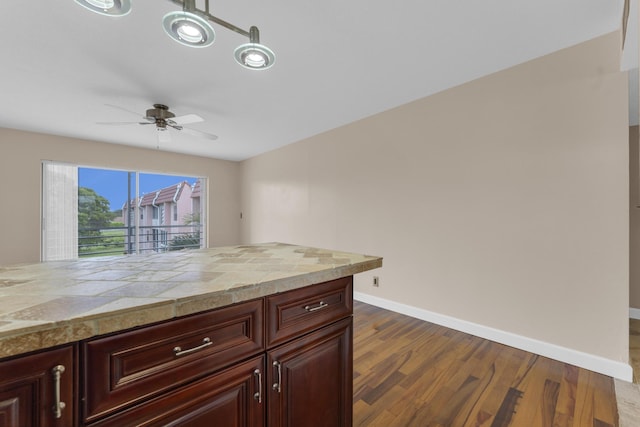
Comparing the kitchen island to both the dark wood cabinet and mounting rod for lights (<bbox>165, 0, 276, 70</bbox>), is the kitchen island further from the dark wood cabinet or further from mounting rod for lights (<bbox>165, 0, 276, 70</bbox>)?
mounting rod for lights (<bbox>165, 0, 276, 70</bbox>)

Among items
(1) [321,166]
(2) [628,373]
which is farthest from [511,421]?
(1) [321,166]

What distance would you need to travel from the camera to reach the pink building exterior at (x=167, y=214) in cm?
528

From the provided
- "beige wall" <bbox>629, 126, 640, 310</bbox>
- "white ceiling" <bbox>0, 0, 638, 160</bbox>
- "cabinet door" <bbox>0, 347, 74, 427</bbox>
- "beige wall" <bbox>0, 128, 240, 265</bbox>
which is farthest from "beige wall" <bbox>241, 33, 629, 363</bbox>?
"beige wall" <bbox>0, 128, 240, 265</bbox>

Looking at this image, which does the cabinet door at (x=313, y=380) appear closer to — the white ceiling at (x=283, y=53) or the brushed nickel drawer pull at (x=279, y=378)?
the brushed nickel drawer pull at (x=279, y=378)

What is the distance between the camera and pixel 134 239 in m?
4.94

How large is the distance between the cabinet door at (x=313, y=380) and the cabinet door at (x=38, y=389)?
1.80ft

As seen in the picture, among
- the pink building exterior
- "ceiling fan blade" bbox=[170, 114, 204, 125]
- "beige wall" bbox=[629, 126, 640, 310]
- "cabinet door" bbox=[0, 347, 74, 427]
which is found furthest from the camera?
the pink building exterior

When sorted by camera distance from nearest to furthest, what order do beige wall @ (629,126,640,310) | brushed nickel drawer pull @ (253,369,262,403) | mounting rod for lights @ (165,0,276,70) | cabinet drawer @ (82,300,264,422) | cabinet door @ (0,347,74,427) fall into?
cabinet door @ (0,347,74,427) < cabinet drawer @ (82,300,264,422) < brushed nickel drawer pull @ (253,369,262,403) < mounting rod for lights @ (165,0,276,70) < beige wall @ (629,126,640,310)

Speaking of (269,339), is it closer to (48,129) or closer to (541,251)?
(541,251)

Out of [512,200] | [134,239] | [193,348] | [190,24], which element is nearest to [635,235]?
[512,200]

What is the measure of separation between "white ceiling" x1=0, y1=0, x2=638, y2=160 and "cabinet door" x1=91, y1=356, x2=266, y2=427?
198cm

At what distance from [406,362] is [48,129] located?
5.48m

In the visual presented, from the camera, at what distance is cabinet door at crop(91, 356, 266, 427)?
72 cm

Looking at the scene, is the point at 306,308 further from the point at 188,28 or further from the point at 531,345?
the point at 531,345
